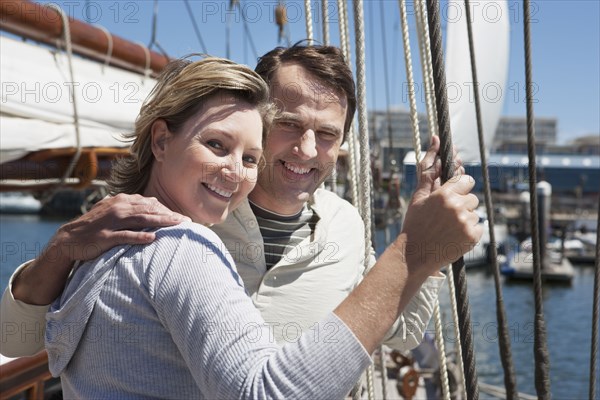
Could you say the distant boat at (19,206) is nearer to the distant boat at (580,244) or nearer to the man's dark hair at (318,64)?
the distant boat at (580,244)

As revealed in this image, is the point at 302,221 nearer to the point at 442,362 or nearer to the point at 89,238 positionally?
the point at 442,362

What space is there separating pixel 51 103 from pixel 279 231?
1.92 m

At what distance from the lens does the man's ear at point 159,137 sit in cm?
84

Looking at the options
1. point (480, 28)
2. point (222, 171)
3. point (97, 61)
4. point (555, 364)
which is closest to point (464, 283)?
point (222, 171)

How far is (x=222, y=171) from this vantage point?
82 cm

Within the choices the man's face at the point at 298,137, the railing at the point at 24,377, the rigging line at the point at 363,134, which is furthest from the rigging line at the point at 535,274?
the railing at the point at 24,377

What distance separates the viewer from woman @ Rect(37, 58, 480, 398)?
64 centimetres

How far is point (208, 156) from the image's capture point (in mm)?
804

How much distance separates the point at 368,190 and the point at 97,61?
3152mm

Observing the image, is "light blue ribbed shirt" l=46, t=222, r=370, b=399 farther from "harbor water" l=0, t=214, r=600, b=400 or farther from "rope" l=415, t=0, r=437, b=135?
"harbor water" l=0, t=214, r=600, b=400

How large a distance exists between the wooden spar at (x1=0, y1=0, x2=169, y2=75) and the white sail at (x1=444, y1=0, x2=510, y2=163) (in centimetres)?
880

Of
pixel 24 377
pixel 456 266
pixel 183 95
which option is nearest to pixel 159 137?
pixel 183 95

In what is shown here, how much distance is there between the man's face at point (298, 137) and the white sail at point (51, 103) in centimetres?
163

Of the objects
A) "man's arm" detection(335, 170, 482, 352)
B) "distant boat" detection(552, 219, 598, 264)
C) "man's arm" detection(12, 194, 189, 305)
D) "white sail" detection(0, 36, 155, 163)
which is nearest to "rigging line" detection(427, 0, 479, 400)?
"man's arm" detection(335, 170, 482, 352)
